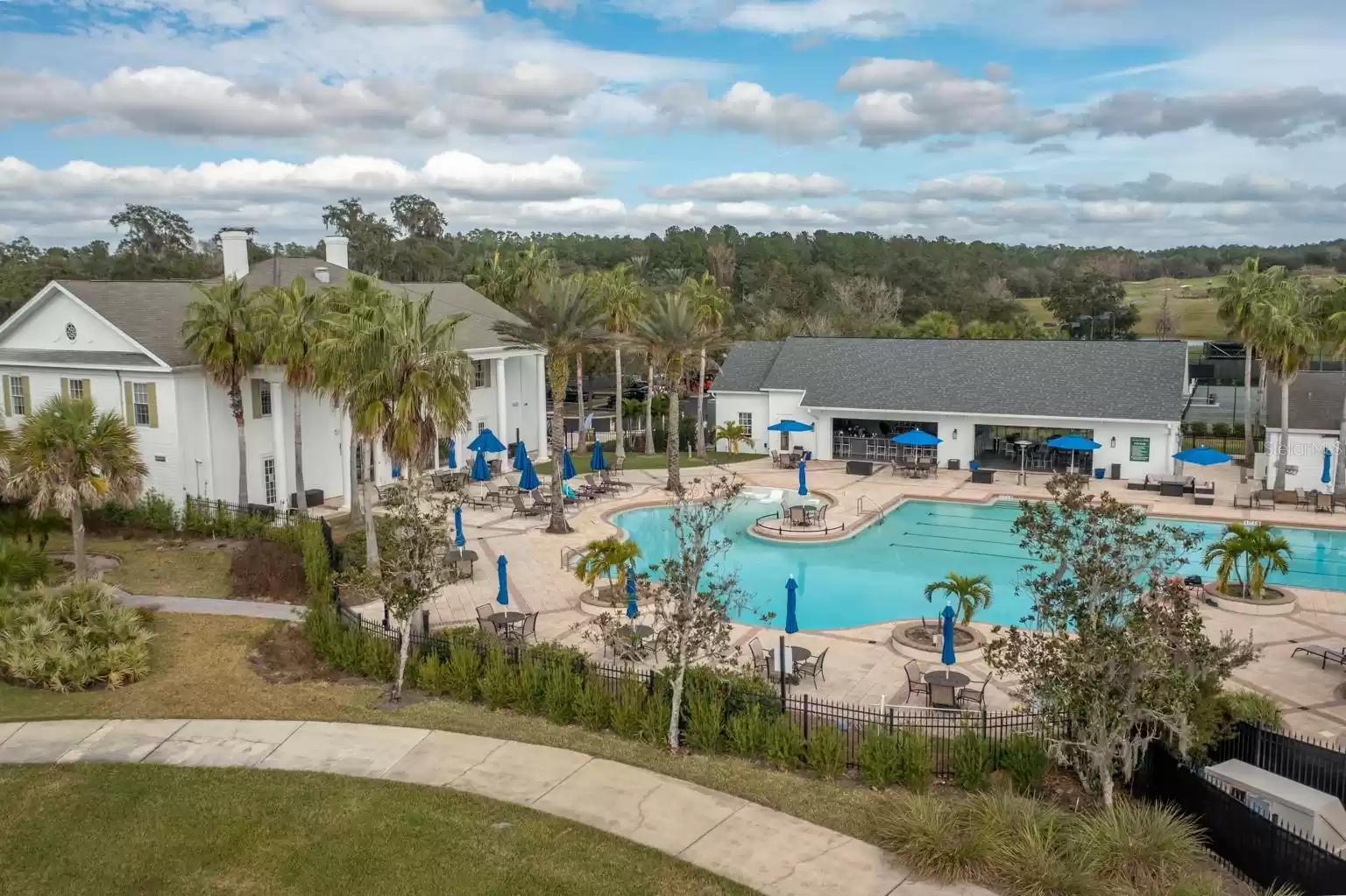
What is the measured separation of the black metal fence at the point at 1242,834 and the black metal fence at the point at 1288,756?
0.99 metres

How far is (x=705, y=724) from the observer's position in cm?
1436

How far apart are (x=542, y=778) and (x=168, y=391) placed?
2173 cm

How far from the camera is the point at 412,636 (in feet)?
59.2

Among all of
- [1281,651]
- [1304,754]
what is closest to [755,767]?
[1304,754]

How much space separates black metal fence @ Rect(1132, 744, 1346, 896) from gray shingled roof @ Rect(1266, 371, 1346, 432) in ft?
89.5

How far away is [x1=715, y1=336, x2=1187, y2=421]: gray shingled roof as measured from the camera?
37969mm

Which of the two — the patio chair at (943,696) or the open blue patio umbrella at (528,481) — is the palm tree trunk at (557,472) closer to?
the open blue patio umbrella at (528,481)

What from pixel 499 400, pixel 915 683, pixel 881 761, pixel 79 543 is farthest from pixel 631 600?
pixel 499 400

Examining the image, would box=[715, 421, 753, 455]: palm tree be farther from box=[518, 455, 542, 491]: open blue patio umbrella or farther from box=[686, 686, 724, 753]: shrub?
box=[686, 686, 724, 753]: shrub

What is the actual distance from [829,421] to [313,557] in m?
26.3

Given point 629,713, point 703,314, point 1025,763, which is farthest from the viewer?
point 703,314

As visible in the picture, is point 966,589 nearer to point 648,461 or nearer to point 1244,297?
point 1244,297

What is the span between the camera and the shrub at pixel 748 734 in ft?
46.4

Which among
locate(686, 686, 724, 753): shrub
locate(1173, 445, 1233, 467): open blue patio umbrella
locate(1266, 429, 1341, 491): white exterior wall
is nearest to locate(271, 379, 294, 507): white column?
locate(686, 686, 724, 753): shrub
